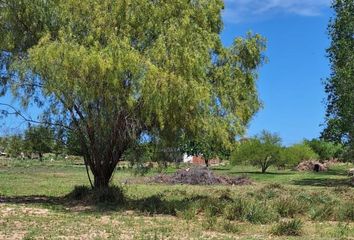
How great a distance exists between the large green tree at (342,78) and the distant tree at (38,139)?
2357cm

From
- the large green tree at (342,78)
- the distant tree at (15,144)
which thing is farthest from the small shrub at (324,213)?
the large green tree at (342,78)

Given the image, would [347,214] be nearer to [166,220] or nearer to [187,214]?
[187,214]

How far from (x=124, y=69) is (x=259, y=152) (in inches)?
1731

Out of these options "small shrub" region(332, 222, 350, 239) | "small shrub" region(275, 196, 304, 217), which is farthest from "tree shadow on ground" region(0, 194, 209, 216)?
"small shrub" region(332, 222, 350, 239)

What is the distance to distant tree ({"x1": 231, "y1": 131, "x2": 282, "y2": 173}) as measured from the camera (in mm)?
A: 59688

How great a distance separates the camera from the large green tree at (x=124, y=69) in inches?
686

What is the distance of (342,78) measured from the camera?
39125 millimetres

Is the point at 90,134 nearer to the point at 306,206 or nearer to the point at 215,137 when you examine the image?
the point at 215,137

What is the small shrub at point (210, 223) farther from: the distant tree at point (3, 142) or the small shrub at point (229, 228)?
the distant tree at point (3, 142)

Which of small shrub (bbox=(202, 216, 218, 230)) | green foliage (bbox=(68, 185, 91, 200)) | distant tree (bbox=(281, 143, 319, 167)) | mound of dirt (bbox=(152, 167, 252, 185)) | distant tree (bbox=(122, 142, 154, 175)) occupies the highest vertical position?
distant tree (bbox=(281, 143, 319, 167))

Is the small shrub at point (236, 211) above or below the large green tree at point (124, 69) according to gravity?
below

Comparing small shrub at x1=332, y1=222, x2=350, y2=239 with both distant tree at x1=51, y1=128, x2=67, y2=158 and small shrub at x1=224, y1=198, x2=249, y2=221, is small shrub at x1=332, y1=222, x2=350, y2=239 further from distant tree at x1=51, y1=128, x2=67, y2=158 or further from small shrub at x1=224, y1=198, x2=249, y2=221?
distant tree at x1=51, y1=128, x2=67, y2=158

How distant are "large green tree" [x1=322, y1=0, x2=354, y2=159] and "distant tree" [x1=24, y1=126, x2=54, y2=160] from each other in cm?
2357

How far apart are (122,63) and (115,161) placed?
235 inches
